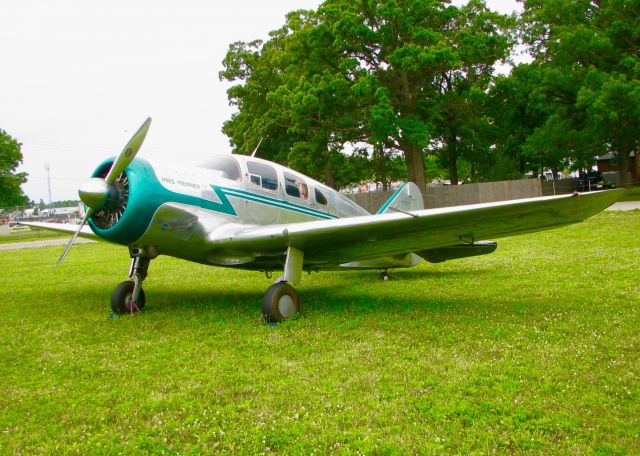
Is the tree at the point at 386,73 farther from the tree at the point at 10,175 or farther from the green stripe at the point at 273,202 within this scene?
the tree at the point at 10,175

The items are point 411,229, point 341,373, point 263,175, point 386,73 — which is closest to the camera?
point 341,373

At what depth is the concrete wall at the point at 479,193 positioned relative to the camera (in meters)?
31.9

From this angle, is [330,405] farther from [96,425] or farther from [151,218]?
[151,218]

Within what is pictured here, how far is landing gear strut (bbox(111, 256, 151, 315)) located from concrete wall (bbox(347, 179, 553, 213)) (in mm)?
27421

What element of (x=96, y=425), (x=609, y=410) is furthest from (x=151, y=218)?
(x=609, y=410)

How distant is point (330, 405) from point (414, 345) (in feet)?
5.45

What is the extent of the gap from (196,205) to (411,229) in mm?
2906

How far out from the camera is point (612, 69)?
31.3 meters

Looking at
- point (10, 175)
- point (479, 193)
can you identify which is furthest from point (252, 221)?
point (10, 175)

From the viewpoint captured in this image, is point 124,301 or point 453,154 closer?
point 124,301

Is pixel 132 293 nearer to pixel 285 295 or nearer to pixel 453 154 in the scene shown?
pixel 285 295

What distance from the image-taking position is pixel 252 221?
7289 millimetres

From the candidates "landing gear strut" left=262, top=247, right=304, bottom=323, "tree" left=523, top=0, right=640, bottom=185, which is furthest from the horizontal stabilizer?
"tree" left=523, top=0, right=640, bottom=185

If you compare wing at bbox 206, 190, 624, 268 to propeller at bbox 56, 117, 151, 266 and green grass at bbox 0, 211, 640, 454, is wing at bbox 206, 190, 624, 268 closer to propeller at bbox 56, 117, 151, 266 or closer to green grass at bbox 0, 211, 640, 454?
green grass at bbox 0, 211, 640, 454
